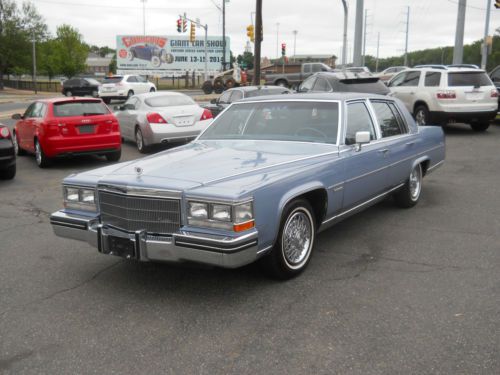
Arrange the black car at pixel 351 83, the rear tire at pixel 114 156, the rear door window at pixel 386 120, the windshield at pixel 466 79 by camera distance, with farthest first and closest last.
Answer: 1. the windshield at pixel 466 79
2. the black car at pixel 351 83
3. the rear tire at pixel 114 156
4. the rear door window at pixel 386 120

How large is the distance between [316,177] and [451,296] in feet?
4.73

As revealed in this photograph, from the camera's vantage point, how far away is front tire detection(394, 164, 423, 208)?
706 cm

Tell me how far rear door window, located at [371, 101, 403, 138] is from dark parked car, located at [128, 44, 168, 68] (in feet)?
179

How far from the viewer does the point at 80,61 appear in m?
84.4

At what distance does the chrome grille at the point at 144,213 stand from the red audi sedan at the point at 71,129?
22.6 ft

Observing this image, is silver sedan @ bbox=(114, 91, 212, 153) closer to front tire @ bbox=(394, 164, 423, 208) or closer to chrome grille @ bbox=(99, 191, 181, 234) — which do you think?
front tire @ bbox=(394, 164, 423, 208)

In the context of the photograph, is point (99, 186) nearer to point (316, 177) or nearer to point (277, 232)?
point (277, 232)

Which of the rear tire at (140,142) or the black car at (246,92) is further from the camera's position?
the black car at (246,92)

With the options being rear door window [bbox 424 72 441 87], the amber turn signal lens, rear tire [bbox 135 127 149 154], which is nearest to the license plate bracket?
the amber turn signal lens

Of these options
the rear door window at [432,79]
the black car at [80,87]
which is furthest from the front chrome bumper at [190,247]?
the black car at [80,87]

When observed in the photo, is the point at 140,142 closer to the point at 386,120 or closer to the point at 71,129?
the point at 71,129

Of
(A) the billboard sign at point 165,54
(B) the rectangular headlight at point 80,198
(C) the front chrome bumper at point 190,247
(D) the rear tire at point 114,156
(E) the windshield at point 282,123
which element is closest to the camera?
(C) the front chrome bumper at point 190,247

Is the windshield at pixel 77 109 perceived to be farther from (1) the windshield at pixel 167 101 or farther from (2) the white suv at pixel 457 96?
(2) the white suv at pixel 457 96

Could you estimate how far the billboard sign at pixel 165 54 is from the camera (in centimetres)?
5844
